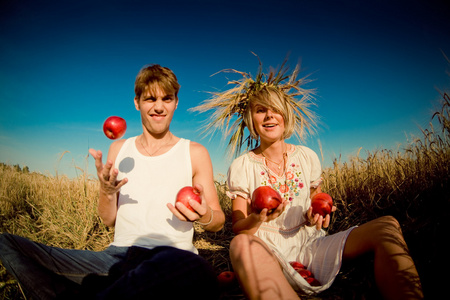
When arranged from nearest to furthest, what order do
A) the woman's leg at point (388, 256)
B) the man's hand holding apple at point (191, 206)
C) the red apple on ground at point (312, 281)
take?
1. the woman's leg at point (388, 256)
2. the man's hand holding apple at point (191, 206)
3. the red apple on ground at point (312, 281)

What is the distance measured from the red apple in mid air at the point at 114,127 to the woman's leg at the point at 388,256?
247 cm

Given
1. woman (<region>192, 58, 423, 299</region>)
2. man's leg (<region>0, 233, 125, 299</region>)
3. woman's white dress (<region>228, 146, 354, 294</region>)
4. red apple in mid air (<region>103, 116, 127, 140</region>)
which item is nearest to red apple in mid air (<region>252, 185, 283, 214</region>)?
woman (<region>192, 58, 423, 299</region>)

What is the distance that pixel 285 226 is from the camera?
7.91 feet

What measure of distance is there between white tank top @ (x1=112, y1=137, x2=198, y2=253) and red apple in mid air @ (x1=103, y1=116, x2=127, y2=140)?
0.20 metres

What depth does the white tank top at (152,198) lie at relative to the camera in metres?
2.02

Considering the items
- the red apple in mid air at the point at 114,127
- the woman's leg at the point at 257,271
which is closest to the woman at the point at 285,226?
the woman's leg at the point at 257,271

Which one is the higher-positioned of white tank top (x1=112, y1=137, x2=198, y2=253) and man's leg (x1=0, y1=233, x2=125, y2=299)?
white tank top (x1=112, y1=137, x2=198, y2=253)

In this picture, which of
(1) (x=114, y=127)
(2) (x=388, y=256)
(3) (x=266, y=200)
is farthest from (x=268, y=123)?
Answer: (1) (x=114, y=127)

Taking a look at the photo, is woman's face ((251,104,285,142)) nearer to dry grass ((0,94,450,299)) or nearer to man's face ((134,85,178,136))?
man's face ((134,85,178,136))

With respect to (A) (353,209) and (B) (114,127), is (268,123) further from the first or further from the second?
(A) (353,209)

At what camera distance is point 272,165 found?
2688mm

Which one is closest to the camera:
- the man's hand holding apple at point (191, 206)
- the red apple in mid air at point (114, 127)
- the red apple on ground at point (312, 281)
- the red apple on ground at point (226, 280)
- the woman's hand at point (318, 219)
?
the man's hand holding apple at point (191, 206)

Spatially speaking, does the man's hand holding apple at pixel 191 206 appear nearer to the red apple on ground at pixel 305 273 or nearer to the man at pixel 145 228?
the man at pixel 145 228

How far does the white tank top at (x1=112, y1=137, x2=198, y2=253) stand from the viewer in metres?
2.02
